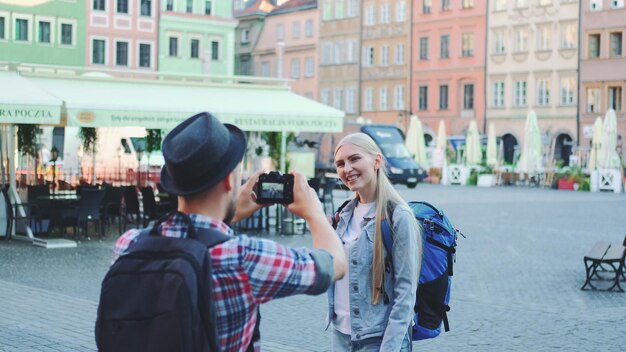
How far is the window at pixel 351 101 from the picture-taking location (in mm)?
74119

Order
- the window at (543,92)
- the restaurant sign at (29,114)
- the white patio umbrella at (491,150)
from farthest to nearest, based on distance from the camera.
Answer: the window at (543,92)
the white patio umbrella at (491,150)
the restaurant sign at (29,114)

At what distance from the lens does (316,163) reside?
49281 mm

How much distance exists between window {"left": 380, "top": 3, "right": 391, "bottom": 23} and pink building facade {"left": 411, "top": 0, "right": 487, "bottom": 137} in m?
2.38

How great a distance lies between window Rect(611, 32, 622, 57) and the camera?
58.3m

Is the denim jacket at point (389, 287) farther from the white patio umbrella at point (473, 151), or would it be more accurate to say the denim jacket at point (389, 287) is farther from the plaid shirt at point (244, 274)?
the white patio umbrella at point (473, 151)

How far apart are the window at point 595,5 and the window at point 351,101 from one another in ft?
63.3

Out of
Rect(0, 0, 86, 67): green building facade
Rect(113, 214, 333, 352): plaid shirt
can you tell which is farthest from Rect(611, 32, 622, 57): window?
Rect(113, 214, 333, 352): plaid shirt

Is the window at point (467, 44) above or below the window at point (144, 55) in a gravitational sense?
above

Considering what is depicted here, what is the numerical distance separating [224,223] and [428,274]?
2031 mm

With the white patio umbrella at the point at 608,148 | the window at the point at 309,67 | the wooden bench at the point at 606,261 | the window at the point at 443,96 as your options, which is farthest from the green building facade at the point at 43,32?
the wooden bench at the point at 606,261

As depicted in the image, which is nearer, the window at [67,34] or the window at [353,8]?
the window at [67,34]

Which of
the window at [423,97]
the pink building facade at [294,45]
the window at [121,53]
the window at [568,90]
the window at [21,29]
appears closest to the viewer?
the window at [21,29]

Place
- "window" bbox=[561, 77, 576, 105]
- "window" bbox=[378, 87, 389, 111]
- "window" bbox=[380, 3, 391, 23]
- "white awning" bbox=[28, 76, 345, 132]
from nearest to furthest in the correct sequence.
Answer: "white awning" bbox=[28, 76, 345, 132], "window" bbox=[561, 77, 576, 105], "window" bbox=[378, 87, 389, 111], "window" bbox=[380, 3, 391, 23]

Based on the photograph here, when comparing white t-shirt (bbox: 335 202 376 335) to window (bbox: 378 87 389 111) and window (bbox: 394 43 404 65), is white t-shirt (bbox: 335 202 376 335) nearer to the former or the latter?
window (bbox: 394 43 404 65)
